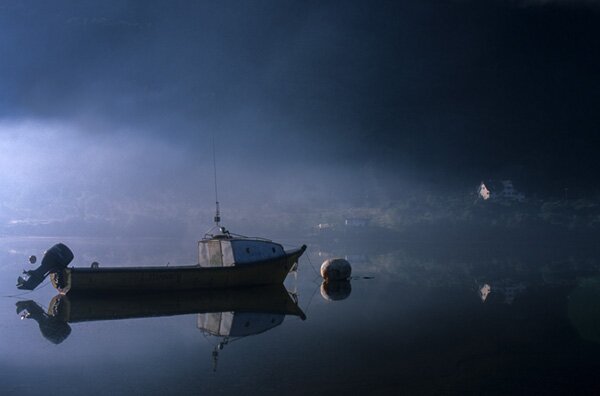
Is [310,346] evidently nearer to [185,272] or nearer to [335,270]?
[185,272]

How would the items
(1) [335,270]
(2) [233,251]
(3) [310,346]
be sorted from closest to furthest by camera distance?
(3) [310,346]
(2) [233,251]
(1) [335,270]

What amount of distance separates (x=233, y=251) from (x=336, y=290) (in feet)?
35.1

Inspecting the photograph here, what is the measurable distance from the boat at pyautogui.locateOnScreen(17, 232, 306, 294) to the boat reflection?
94 cm

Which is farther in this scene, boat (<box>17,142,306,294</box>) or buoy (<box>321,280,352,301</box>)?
buoy (<box>321,280,352,301</box>)

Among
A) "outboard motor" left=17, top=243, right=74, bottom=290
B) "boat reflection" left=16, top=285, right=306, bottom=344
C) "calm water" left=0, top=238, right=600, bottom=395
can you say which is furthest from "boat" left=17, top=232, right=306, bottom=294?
"calm water" left=0, top=238, right=600, bottom=395

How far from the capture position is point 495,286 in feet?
141

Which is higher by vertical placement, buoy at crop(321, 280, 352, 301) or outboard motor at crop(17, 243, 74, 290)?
outboard motor at crop(17, 243, 74, 290)

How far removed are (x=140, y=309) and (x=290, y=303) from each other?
10395mm

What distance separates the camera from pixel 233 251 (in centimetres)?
3744

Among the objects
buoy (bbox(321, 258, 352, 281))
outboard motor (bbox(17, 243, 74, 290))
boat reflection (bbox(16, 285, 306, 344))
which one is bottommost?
boat reflection (bbox(16, 285, 306, 344))

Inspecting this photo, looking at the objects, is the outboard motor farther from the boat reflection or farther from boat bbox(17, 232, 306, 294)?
the boat reflection

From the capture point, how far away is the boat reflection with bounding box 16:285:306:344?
25.3m

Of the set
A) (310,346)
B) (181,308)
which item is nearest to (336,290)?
(181,308)

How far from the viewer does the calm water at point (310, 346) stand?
15.3m
